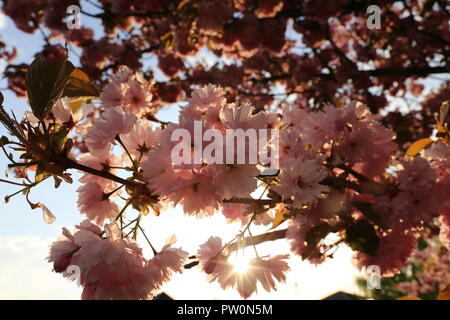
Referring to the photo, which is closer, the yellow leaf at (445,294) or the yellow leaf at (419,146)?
the yellow leaf at (445,294)

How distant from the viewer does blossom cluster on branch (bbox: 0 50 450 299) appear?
2.44 feet

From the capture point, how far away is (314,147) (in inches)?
46.0

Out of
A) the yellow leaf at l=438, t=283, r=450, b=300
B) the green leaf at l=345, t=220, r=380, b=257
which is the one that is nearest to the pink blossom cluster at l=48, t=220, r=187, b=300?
the green leaf at l=345, t=220, r=380, b=257

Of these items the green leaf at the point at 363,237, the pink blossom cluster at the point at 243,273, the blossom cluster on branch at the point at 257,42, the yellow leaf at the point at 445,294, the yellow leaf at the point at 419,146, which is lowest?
the yellow leaf at the point at 445,294

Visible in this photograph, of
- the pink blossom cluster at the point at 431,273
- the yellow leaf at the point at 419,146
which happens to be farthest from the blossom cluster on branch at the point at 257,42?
the pink blossom cluster at the point at 431,273

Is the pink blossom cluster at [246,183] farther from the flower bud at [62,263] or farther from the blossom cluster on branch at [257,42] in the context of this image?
the blossom cluster on branch at [257,42]

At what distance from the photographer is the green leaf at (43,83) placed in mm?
780

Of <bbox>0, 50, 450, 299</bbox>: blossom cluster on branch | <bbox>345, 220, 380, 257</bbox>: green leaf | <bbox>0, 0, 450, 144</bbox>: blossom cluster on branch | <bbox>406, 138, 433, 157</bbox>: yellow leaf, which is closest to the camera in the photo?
<bbox>0, 50, 450, 299</bbox>: blossom cluster on branch

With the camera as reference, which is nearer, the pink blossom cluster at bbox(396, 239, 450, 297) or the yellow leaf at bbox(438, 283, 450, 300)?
the yellow leaf at bbox(438, 283, 450, 300)

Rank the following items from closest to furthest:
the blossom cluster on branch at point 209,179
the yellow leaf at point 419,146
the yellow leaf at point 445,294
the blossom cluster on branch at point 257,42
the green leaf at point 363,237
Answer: the blossom cluster on branch at point 209,179
the yellow leaf at point 445,294
the green leaf at point 363,237
the yellow leaf at point 419,146
the blossom cluster on branch at point 257,42

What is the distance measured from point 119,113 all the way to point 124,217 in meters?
0.26

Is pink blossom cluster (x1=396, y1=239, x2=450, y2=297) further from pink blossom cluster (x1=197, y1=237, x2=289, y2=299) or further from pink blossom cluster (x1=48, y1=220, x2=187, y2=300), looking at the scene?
pink blossom cluster (x1=48, y1=220, x2=187, y2=300)
